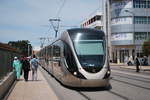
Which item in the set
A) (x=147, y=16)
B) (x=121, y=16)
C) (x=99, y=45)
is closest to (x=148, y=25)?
(x=147, y=16)

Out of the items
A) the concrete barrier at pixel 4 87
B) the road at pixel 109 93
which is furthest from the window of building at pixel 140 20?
the concrete barrier at pixel 4 87

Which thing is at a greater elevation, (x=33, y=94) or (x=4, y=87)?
(x=4, y=87)

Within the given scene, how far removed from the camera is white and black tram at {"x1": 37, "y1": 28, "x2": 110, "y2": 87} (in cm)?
1496

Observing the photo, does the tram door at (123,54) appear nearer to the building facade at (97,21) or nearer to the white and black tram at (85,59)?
the building facade at (97,21)

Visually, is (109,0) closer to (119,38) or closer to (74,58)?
(119,38)

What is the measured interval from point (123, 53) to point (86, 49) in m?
61.6

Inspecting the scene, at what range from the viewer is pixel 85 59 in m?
15.4

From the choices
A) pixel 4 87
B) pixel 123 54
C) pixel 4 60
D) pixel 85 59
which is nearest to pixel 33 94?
pixel 4 87

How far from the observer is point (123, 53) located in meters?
76.5

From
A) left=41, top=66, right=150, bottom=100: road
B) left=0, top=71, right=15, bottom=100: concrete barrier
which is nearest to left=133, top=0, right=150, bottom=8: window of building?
left=41, top=66, right=150, bottom=100: road

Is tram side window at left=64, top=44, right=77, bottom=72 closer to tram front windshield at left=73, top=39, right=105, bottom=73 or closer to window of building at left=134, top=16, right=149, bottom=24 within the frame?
tram front windshield at left=73, top=39, right=105, bottom=73

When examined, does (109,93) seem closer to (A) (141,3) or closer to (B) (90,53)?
(B) (90,53)

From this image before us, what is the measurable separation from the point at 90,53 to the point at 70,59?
100 centimetres

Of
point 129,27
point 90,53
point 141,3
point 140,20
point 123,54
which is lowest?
point 90,53
